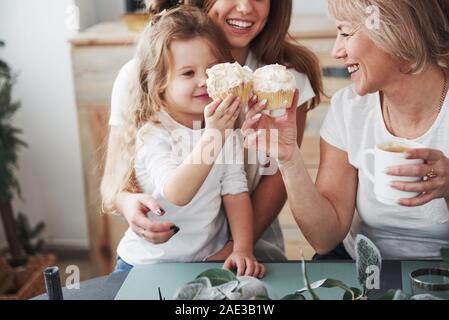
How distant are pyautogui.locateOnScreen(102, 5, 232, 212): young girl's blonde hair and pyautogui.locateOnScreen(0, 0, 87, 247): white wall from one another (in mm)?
184

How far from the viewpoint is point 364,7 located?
0.93 meters

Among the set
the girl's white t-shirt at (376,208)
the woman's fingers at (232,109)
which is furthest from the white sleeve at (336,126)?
the woman's fingers at (232,109)

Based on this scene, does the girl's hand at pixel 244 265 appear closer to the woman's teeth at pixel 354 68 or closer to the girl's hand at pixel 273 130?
the girl's hand at pixel 273 130

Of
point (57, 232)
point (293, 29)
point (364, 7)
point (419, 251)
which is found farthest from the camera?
point (57, 232)

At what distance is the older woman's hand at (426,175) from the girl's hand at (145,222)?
34 cm

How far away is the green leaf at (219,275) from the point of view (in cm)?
84

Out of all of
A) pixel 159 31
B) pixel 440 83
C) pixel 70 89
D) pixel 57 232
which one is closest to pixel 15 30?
pixel 70 89

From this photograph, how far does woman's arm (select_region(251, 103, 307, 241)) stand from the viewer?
1.10 m

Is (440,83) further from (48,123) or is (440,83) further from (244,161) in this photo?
(48,123)

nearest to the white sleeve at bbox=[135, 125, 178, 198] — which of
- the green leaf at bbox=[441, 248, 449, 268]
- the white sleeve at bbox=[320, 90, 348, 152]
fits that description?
the white sleeve at bbox=[320, 90, 348, 152]

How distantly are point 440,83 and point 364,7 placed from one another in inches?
6.6

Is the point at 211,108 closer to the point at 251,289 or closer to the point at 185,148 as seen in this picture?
the point at 185,148

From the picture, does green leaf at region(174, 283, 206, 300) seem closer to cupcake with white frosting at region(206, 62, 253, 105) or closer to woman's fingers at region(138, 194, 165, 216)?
woman's fingers at region(138, 194, 165, 216)

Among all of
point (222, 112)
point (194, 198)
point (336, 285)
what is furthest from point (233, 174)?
point (336, 285)
